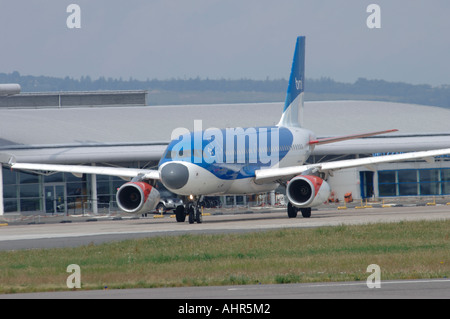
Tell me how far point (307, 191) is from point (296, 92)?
9.97m

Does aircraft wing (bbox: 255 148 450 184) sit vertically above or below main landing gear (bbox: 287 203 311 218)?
above

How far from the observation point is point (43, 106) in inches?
3871

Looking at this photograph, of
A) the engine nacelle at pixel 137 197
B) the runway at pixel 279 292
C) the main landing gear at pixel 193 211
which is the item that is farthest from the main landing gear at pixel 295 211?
the runway at pixel 279 292

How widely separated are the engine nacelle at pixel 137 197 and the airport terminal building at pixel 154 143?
56.0ft

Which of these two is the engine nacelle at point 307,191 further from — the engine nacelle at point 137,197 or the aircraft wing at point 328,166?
the engine nacelle at point 137,197

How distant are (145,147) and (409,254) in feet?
138

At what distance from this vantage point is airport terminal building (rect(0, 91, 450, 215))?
6203cm

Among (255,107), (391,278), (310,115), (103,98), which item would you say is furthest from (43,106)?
(391,278)

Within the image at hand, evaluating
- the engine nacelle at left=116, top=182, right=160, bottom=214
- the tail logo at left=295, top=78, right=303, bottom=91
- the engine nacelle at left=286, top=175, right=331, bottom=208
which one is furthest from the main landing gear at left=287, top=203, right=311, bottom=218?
the tail logo at left=295, top=78, right=303, bottom=91

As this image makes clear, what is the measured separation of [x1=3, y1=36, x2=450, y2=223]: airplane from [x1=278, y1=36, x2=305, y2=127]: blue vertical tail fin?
180 centimetres

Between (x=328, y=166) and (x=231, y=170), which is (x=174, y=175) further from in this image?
(x=328, y=166)

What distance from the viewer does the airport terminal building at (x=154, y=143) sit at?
62031 millimetres

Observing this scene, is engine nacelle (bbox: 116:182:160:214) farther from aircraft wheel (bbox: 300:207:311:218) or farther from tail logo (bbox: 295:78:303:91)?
tail logo (bbox: 295:78:303:91)
